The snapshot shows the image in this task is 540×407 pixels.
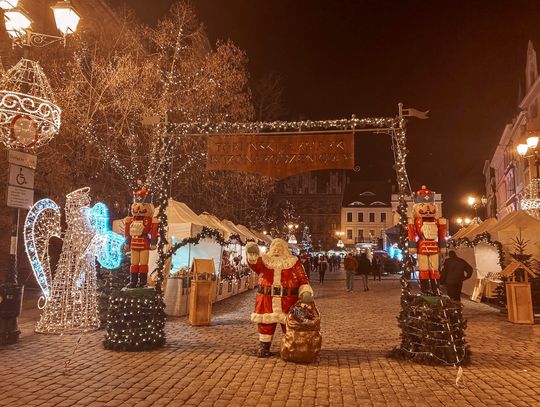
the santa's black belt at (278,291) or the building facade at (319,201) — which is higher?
the building facade at (319,201)

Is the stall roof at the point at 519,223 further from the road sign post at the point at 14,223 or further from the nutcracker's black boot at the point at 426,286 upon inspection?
the road sign post at the point at 14,223

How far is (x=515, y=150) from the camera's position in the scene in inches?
1193

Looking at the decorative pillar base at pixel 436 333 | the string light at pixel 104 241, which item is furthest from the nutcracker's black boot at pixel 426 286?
the string light at pixel 104 241

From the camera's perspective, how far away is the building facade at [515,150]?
2564 cm

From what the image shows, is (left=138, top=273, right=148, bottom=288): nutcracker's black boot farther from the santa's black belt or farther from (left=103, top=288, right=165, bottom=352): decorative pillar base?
the santa's black belt

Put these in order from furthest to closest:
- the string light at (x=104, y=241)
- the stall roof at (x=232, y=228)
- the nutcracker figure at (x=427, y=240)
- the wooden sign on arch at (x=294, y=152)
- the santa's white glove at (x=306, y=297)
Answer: the stall roof at (x=232, y=228), the string light at (x=104, y=241), the wooden sign on arch at (x=294, y=152), the nutcracker figure at (x=427, y=240), the santa's white glove at (x=306, y=297)

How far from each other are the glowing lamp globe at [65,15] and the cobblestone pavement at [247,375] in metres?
5.55

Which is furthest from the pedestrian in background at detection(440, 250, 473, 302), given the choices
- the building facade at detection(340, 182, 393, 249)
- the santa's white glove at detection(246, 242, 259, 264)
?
the building facade at detection(340, 182, 393, 249)

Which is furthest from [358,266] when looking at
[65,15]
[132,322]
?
[65,15]

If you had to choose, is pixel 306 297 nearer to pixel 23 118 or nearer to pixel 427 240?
pixel 427 240

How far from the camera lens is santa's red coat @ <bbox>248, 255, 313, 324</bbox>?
7176mm

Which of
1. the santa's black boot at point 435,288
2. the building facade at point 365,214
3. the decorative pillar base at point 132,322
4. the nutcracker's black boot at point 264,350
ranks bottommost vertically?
the nutcracker's black boot at point 264,350

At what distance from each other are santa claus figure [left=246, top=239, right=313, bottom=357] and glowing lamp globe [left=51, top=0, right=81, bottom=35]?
500 centimetres

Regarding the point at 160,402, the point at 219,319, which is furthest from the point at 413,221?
the point at 219,319
